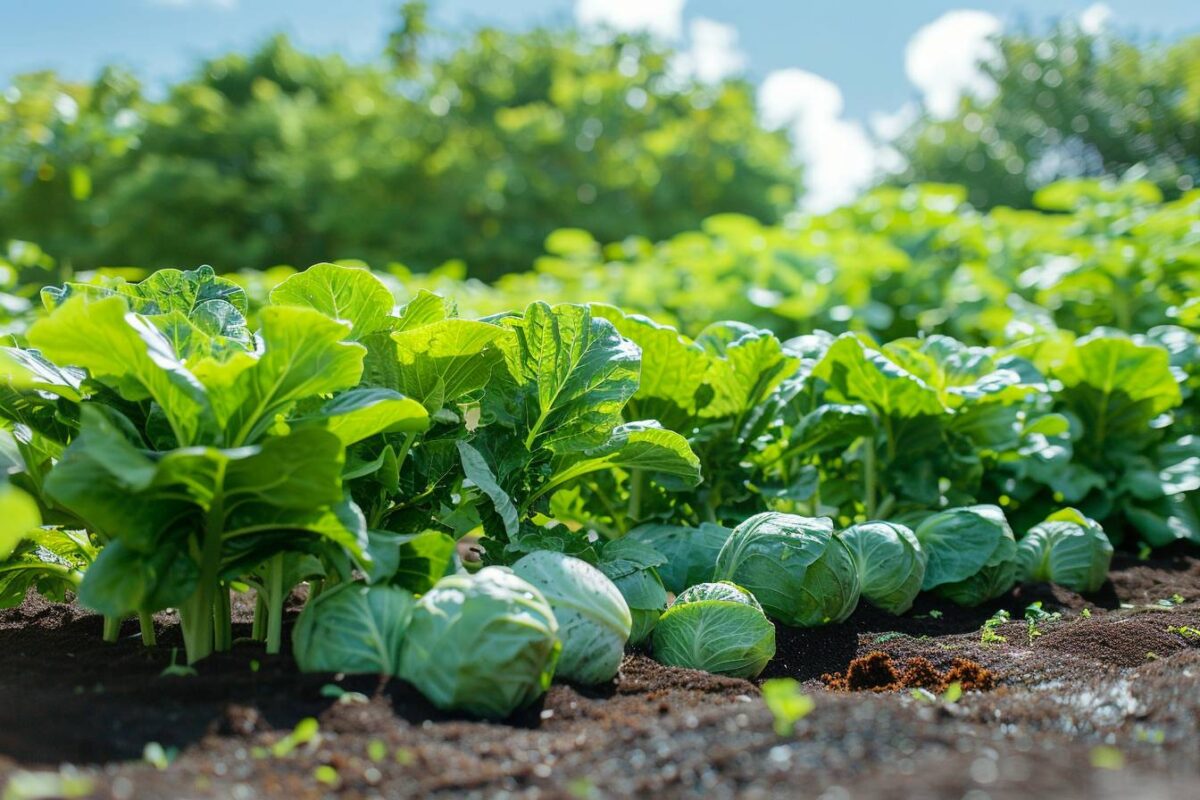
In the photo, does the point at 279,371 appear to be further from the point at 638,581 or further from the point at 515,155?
the point at 515,155

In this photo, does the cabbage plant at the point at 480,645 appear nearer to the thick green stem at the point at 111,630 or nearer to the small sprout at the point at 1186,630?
the thick green stem at the point at 111,630

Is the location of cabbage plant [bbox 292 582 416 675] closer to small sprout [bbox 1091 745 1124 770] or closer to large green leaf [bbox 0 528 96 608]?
large green leaf [bbox 0 528 96 608]

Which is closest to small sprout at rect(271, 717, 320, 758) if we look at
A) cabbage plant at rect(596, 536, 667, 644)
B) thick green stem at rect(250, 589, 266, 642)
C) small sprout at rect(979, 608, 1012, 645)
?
thick green stem at rect(250, 589, 266, 642)

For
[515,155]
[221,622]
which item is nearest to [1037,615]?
[221,622]

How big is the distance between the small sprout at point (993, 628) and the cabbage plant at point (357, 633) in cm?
196

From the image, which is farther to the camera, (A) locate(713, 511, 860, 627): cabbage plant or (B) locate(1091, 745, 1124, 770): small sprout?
(A) locate(713, 511, 860, 627): cabbage plant

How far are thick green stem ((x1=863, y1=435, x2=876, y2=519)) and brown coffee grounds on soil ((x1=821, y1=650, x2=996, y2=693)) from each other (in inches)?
57.1

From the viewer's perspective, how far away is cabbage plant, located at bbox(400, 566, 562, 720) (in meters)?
2.19

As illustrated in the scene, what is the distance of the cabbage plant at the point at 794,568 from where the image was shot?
317 cm

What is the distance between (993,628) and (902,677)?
0.81m

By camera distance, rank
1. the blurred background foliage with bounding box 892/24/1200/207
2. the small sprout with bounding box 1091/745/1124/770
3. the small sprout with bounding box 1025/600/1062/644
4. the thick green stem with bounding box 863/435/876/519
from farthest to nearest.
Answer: the blurred background foliage with bounding box 892/24/1200/207 → the thick green stem with bounding box 863/435/876/519 → the small sprout with bounding box 1025/600/1062/644 → the small sprout with bounding box 1091/745/1124/770

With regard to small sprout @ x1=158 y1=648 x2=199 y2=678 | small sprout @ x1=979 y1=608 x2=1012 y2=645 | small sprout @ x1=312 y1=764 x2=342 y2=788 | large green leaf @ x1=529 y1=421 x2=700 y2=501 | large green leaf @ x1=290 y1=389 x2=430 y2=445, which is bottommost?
small sprout @ x1=312 y1=764 x2=342 y2=788

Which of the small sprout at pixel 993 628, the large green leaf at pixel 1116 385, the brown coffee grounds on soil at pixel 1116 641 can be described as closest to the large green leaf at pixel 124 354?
the small sprout at pixel 993 628

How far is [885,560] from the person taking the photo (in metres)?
3.45
